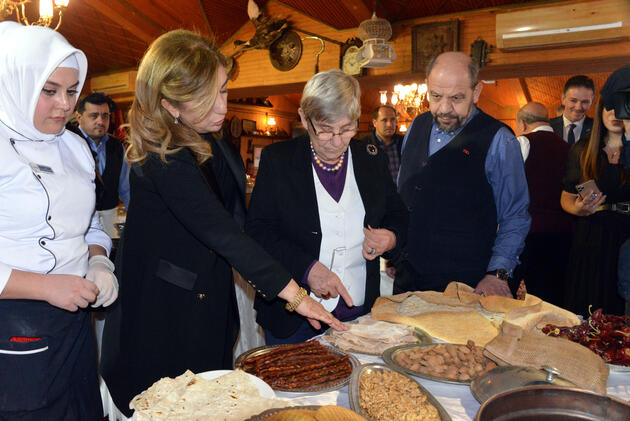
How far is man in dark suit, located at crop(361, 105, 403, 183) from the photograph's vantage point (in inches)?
216

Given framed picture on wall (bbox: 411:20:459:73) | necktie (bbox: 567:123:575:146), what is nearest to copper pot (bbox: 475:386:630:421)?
necktie (bbox: 567:123:575:146)

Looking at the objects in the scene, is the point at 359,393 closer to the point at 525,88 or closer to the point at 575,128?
the point at 575,128

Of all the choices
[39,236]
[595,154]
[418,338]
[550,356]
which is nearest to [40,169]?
[39,236]

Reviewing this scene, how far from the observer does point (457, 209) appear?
81.5 inches

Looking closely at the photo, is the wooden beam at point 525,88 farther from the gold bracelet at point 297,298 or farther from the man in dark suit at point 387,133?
the gold bracelet at point 297,298

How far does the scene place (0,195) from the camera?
1.23m

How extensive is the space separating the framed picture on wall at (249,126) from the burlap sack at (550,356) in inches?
516

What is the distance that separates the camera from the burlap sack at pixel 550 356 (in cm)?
115

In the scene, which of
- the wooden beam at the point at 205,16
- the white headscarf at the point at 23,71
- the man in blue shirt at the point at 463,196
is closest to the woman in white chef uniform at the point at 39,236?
the white headscarf at the point at 23,71

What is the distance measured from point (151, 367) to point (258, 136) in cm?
1300

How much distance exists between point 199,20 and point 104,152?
5127 mm

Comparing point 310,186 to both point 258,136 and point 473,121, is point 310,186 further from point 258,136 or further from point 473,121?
point 258,136

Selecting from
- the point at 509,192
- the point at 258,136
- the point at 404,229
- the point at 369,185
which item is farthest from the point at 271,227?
the point at 258,136

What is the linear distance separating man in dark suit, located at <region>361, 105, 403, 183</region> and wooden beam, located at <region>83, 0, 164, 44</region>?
17.4 ft
